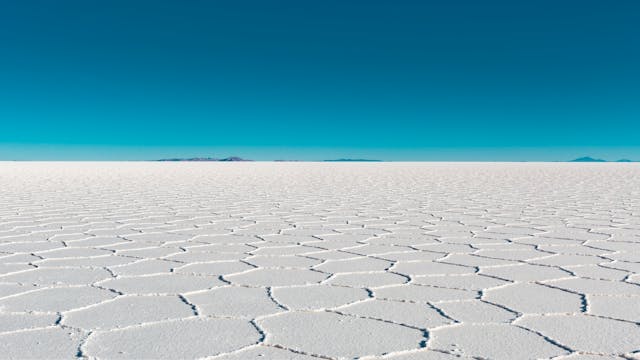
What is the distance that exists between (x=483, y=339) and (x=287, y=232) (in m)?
1.97

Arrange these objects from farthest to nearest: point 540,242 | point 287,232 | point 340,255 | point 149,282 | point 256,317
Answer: point 287,232
point 540,242
point 340,255
point 149,282
point 256,317

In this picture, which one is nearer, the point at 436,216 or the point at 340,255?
the point at 340,255

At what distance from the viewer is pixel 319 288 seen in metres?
1.91

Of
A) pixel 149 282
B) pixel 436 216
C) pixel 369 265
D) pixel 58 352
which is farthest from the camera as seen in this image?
pixel 436 216

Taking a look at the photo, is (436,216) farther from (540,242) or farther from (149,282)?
(149,282)

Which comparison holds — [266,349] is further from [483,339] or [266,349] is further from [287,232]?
[287,232]

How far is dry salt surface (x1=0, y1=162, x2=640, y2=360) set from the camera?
136cm

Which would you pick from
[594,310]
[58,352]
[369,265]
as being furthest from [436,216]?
[58,352]

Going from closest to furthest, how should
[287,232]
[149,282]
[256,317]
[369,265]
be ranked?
[256,317] → [149,282] → [369,265] → [287,232]

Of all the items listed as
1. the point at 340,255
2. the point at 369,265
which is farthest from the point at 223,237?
the point at 369,265

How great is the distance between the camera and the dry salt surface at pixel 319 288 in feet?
4.45

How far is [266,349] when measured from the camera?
4.35ft

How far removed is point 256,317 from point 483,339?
0.56 meters

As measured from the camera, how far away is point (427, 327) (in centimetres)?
148
